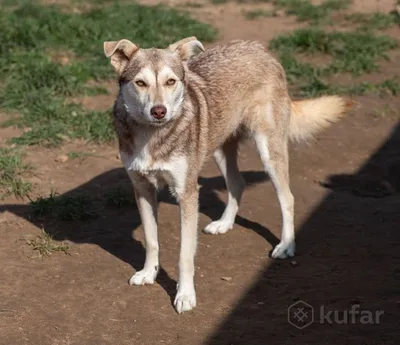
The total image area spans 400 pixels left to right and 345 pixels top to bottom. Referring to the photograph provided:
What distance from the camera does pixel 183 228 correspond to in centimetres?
528

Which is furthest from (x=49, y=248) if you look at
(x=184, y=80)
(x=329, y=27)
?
(x=329, y=27)

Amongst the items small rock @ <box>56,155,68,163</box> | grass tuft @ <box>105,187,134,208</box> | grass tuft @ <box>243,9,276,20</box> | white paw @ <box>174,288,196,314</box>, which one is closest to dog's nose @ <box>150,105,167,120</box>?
white paw @ <box>174,288,196,314</box>

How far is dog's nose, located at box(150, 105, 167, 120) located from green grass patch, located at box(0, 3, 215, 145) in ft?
10.6

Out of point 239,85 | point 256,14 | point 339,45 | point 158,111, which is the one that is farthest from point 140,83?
point 256,14

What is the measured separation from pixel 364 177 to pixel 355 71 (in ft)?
8.40

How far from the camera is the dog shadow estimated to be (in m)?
6.04

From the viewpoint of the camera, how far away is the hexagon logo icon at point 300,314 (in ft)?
16.1

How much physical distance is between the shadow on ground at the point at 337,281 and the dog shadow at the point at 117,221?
19.6 inches

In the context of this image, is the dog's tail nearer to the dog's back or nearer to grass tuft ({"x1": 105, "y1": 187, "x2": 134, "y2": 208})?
the dog's back

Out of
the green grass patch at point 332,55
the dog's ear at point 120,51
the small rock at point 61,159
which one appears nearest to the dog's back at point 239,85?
the dog's ear at point 120,51

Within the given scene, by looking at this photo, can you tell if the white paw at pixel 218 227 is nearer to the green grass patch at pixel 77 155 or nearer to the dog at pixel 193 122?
the dog at pixel 193 122

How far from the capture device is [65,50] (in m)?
10.1

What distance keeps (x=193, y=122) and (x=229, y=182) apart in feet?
4.01

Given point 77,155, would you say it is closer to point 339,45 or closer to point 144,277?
point 144,277
